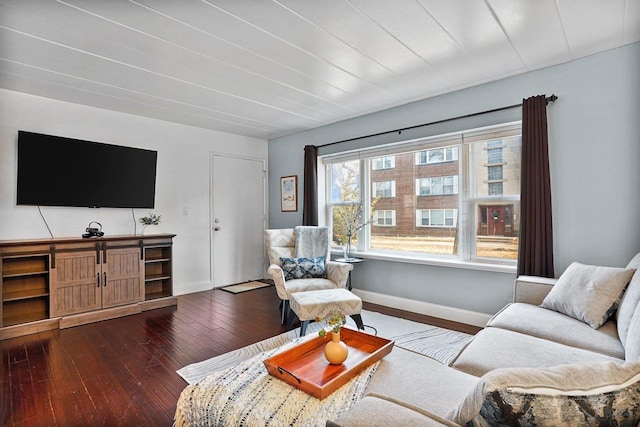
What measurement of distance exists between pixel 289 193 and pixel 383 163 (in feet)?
5.53

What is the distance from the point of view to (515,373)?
0.75 m

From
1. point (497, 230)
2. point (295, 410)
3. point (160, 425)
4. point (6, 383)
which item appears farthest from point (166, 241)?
point (497, 230)

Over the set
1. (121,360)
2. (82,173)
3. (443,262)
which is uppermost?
(82,173)

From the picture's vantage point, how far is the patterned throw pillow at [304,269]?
3.48 metres

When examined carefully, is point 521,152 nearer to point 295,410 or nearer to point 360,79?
point 360,79

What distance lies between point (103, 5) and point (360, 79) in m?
2.00

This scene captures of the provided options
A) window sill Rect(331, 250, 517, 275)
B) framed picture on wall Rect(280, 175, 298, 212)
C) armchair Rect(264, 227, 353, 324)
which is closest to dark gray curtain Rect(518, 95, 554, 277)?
window sill Rect(331, 250, 517, 275)

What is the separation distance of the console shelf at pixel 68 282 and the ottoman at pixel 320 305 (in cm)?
205

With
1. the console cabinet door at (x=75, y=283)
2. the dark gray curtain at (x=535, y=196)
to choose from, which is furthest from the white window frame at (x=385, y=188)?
the console cabinet door at (x=75, y=283)

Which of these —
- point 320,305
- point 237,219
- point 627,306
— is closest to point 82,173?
point 237,219

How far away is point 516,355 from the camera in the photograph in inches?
62.4

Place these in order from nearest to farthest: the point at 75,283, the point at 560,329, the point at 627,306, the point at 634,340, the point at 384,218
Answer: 1. the point at 634,340
2. the point at 627,306
3. the point at 560,329
4. the point at 75,283
5. the point at 384,218

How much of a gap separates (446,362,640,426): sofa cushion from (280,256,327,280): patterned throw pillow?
9.09 feet

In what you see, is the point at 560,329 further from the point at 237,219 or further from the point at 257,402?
the point at 237,219
